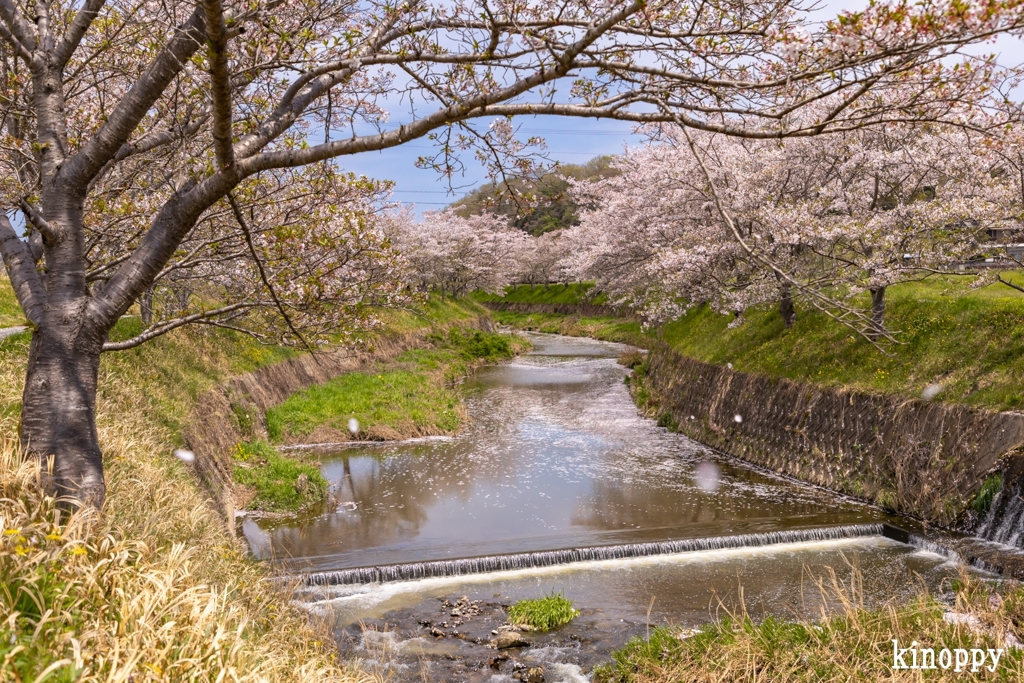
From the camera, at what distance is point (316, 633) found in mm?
8094

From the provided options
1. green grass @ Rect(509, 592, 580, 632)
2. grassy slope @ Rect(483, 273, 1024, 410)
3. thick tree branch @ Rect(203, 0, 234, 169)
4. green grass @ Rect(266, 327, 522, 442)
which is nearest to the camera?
thick tree branch @ Rect(203, 0, 234, 169)

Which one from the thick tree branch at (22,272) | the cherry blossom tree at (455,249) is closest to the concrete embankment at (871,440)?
the thick tree branch at (22,272)

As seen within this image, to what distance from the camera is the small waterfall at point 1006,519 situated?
11.3 meters

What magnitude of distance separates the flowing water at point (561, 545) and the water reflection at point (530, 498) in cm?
6

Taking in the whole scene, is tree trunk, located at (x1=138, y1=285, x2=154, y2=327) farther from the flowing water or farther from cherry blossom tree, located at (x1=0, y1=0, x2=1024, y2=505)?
cherry blossom tree, located at (x1=0, y1=0, x2=1024, y2=505)

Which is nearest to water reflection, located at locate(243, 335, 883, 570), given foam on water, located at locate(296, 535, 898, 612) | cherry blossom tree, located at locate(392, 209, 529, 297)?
foam on water, located at locate(296, 535, 898, 612)

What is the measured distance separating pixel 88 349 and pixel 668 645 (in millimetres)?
6962

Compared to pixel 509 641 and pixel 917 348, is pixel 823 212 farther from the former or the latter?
pixel 509 641

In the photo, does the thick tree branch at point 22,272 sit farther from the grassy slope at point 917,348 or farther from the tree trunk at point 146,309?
the tree trunk at point 146,309

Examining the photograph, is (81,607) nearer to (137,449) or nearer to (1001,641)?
(137,449)

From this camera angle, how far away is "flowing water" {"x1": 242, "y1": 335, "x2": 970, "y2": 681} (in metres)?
9.63

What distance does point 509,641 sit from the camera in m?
9.07

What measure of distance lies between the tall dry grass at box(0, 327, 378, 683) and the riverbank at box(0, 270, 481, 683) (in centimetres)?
1

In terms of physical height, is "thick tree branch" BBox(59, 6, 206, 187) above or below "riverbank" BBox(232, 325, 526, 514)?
above
